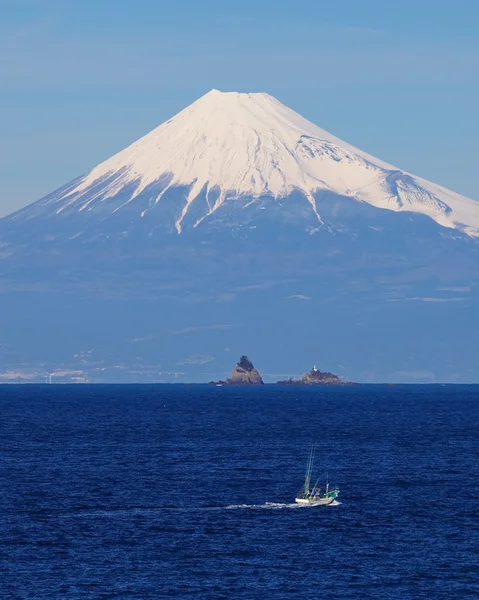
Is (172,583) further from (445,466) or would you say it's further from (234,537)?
(445,466)

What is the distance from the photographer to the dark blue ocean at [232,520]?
190 ft

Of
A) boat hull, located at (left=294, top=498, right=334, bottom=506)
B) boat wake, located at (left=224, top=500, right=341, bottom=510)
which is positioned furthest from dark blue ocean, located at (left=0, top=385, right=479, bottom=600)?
boat hull, located at (left=294, top=498, right=334, bottom=506)

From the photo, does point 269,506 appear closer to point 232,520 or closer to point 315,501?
point 315,501

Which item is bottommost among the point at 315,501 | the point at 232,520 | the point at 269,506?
the point at 232,520

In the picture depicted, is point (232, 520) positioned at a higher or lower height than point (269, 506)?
lower

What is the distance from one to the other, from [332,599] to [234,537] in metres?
13.9

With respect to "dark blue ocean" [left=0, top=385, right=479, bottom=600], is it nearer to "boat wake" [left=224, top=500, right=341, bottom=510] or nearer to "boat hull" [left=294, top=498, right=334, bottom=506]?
"boat wake" [left=224, top=500, right=341, bottom=510]

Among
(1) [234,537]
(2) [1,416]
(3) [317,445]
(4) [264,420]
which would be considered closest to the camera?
(1) [234,537]

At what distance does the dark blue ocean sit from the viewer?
57.8 meters

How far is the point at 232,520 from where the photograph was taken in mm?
A: 73688

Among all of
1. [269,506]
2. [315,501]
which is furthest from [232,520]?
[315,501]

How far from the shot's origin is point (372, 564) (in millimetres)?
61844

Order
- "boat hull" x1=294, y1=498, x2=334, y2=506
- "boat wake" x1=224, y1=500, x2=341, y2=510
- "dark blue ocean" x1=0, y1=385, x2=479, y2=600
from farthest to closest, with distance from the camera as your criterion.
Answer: "boat hull" x1=294, y1=498, x2=334, y2=506 < "boat wake" x1=224, y1=500, x2=341, y2=510 < "dark blue ocean" x1=0, y1=385, x2=479, y2=600

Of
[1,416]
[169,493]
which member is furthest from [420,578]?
[1,416]
